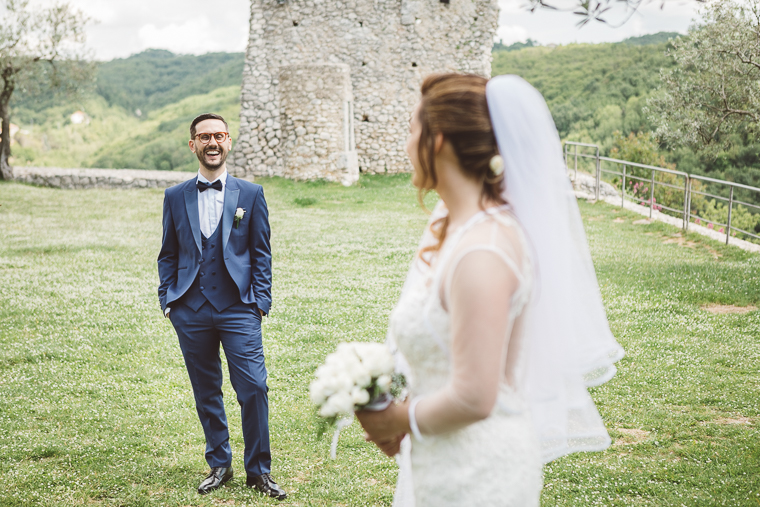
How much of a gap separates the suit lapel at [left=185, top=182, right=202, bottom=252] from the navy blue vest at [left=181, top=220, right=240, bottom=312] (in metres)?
0.06

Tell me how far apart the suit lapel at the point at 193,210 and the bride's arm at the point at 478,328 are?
276 centimetres

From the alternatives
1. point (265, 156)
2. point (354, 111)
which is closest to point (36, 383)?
point (265, 156)

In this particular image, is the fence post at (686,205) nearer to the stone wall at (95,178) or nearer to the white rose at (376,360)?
the white rose at (376,360)

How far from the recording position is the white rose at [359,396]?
2039mm

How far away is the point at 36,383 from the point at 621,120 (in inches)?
1637

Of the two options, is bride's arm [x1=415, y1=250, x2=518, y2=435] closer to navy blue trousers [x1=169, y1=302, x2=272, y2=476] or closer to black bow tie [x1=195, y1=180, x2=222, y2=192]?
navy blue trousers [x1=169, y1=302, x2=272, y2=476]

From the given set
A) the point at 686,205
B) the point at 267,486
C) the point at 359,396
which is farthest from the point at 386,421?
the point at 686,205

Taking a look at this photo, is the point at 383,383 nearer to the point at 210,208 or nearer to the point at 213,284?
the point at 213,284

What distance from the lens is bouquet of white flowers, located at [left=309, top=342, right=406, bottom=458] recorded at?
80.7 inches

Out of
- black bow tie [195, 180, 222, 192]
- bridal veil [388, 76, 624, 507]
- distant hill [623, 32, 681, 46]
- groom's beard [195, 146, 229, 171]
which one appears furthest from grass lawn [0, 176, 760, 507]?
distant hill [623, 32, 681, 46]

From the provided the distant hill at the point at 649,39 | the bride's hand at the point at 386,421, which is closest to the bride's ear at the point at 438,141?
the bride's hand at the point at 386,421

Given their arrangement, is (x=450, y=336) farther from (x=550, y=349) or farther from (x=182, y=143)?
(x=182, y=143)

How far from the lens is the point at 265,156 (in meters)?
22.6

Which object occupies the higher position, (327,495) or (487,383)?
(487,383)
